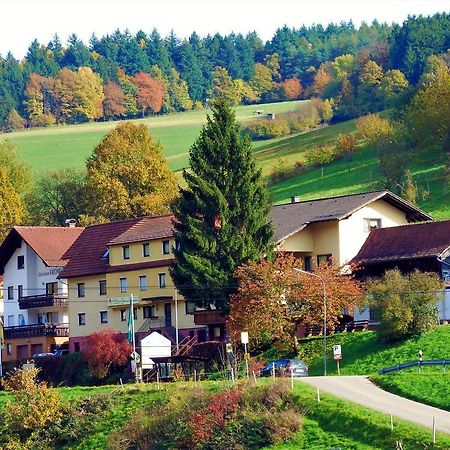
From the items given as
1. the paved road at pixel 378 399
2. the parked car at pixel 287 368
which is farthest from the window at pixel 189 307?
the paved road at pixel 378 399

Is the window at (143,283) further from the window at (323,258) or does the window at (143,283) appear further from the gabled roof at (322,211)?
the window at (323,258)

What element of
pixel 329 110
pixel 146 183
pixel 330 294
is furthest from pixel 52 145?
pixel 330 294

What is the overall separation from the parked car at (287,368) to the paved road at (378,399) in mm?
3354

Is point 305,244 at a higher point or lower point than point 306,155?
lower

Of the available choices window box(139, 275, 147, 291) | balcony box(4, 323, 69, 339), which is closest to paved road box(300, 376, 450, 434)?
window box(139, 275, 147, 291)

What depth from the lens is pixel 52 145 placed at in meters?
187

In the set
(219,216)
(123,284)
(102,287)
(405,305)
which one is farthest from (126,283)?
(405,305)

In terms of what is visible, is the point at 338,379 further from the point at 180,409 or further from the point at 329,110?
the point at 329,110

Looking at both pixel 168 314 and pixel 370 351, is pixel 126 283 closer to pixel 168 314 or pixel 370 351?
pixel 168 314

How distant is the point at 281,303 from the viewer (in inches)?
2867

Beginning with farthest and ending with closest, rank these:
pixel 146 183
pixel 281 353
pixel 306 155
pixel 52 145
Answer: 1. pixel 52 145
2. pixel 306 155
3. pixel 146 183
4. pixel 281 353

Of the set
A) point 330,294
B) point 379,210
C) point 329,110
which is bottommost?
point 330,294

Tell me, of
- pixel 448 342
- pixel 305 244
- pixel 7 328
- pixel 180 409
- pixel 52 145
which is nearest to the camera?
pixel 180 409

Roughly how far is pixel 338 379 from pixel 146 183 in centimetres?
5698
